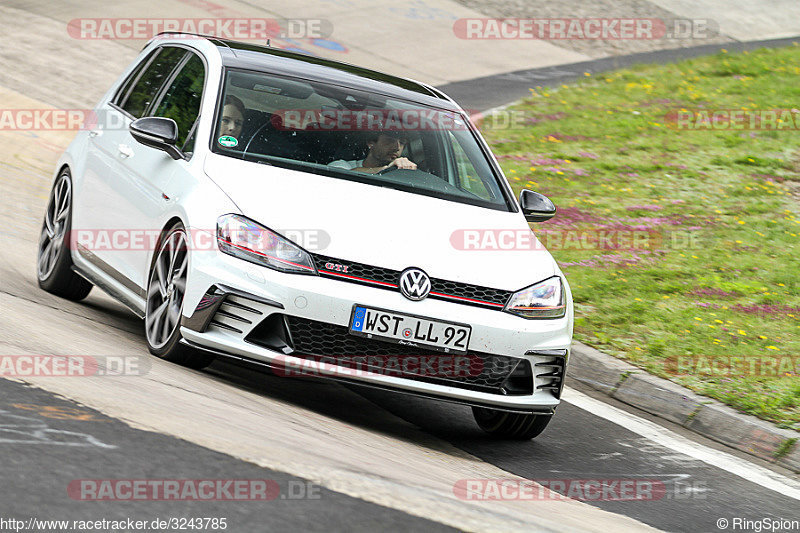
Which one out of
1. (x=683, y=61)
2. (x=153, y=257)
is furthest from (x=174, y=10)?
(x=153, y=257)

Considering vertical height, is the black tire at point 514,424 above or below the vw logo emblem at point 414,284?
below

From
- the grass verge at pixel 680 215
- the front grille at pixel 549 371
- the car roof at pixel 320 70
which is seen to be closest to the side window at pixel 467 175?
the car roof at pixel 320 70

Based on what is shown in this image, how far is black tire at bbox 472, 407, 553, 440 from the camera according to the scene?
6.36 m

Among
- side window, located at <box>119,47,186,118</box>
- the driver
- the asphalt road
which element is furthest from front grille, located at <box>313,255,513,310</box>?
side window, located at <box>119,47,186,118</box>

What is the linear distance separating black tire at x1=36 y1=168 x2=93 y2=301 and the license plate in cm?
301

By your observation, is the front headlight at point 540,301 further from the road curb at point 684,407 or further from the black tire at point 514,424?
the road curb at point 684,407

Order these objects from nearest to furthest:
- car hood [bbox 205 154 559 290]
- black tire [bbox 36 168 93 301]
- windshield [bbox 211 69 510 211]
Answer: car hood [bbox 205 154 559 290]
windshield [bbox 211 69 510 211]
black tire [bbox 36 168 93 301]

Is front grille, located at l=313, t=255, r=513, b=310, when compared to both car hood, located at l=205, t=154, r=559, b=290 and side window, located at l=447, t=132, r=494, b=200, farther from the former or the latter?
side window, located at l=447, t=132, r=494, b=200

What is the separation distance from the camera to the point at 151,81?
762 centimetres

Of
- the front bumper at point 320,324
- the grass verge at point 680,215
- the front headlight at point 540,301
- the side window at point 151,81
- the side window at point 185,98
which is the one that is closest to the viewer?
the front bumper at point 320,324

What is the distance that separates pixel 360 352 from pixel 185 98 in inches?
89.9

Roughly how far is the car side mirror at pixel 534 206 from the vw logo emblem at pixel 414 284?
1.51m

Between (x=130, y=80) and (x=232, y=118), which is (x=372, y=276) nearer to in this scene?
(x=232, y=118)

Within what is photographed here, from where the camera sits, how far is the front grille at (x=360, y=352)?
555 centimetres
